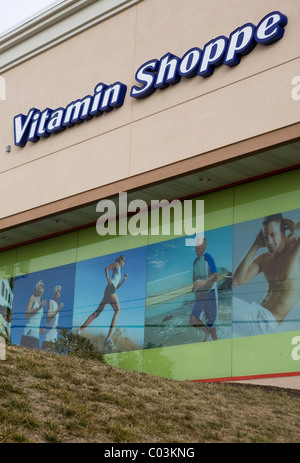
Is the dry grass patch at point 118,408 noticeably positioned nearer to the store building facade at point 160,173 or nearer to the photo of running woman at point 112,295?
the store building facade at point 160,173

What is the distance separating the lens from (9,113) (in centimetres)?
2664

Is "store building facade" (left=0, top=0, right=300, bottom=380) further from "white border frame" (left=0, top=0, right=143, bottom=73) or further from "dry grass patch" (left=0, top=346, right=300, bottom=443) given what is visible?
"dry grass patch" (left=0, top=346, right=300, bottom=443)

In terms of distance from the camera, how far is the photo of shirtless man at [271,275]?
61.4 ft

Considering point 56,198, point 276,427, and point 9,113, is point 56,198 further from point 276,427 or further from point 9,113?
point 276,427

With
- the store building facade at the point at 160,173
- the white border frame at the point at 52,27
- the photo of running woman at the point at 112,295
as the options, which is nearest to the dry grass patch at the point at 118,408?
the store building facade at the point at 160,173

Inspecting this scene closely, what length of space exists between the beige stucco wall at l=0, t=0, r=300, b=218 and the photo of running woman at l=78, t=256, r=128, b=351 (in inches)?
102

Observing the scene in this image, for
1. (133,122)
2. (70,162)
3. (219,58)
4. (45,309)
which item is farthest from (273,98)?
(45,309)

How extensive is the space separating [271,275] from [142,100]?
6365mm

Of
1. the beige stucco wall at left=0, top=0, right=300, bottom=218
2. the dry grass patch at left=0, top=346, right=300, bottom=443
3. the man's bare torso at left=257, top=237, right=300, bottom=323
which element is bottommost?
the dry grass patch at left=0, top=346, right=300, bottom=443

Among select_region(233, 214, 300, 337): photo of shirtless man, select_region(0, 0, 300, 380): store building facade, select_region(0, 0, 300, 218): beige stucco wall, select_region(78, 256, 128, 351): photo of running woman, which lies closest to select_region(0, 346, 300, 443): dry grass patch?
select_region(233, 214, 300, 337): photo of shirtless man

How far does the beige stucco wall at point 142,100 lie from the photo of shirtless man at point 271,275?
8.53 ft

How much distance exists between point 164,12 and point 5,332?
12.2 m

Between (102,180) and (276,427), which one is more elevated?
(102,180)

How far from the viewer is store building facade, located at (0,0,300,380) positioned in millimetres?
18844
